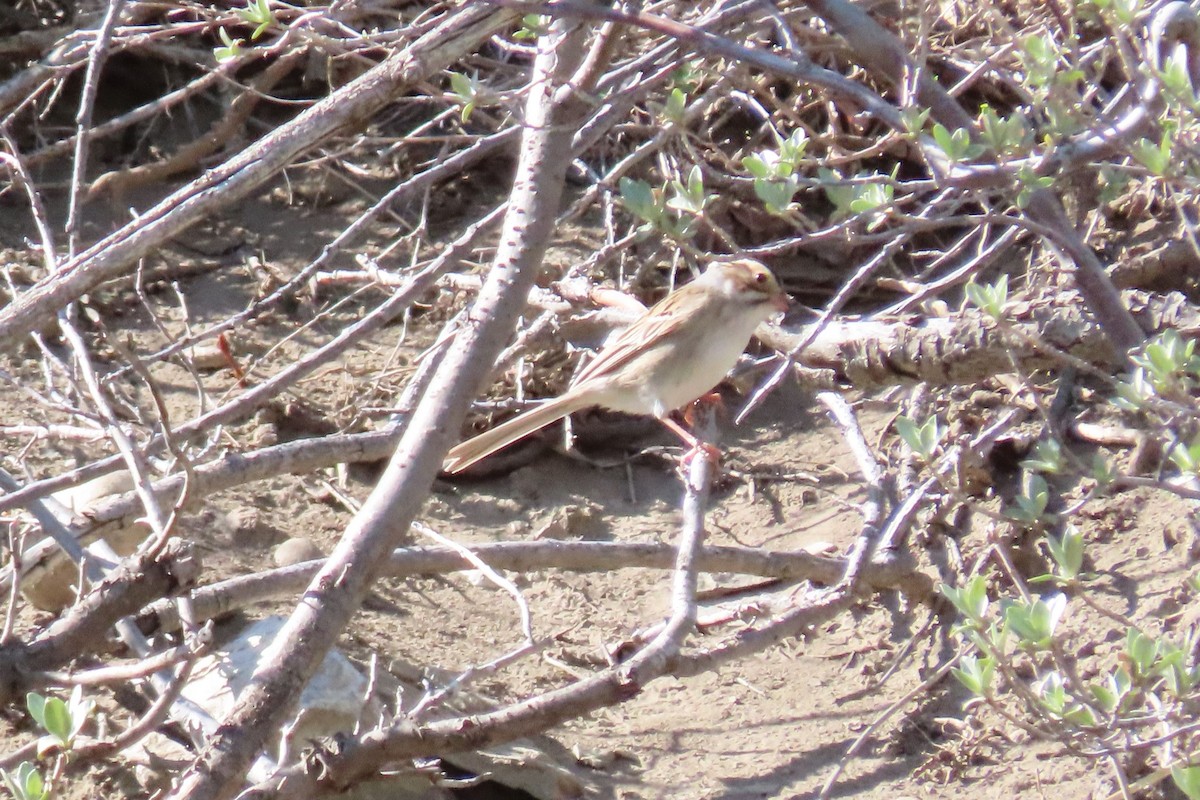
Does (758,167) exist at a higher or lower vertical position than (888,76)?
lower

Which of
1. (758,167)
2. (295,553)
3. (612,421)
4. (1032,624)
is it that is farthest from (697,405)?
(1032,624)

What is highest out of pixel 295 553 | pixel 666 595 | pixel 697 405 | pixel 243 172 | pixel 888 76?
pixel 888 76

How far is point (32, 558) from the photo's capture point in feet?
14.8

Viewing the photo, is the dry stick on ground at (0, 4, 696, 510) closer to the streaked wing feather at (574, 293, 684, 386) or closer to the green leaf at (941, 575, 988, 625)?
the streaked wing feather at (574, 293, 684, 386)

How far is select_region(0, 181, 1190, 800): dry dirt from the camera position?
4695mm

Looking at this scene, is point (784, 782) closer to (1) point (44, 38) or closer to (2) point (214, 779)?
(2) point (214, 779)

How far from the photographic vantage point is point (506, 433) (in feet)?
17.9

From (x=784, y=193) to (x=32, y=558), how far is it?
2888 millimetres

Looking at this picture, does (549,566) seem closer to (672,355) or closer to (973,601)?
(672,355)

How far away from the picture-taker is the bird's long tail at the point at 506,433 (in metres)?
5.34

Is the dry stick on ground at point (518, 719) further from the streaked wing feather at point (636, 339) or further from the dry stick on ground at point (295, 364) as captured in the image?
the streaked wing feather at point (636, 339)

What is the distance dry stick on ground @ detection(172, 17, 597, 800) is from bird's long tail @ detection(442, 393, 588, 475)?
5.05 feet

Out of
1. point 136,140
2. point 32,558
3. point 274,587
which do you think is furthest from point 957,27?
point 136,140

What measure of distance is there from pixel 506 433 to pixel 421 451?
2.21 meters
